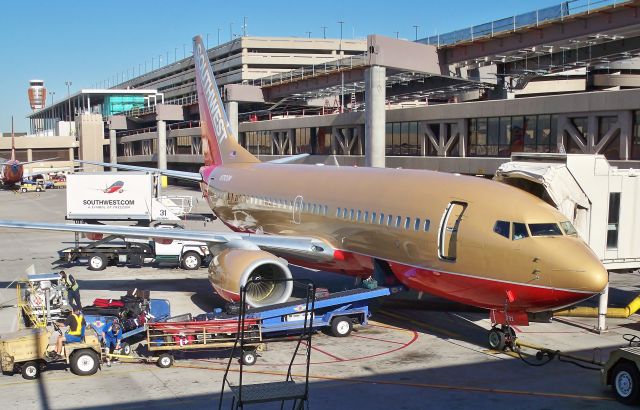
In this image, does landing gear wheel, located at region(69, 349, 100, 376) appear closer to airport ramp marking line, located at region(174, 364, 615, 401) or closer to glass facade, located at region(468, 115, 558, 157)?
airport ramp marking line, located at region(174, 364, 615, 401)

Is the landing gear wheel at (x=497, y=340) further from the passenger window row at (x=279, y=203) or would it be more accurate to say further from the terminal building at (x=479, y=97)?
the terminal building at (x=479, y=97)

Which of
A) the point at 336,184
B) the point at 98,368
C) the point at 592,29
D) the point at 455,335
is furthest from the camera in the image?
the point at 592,29

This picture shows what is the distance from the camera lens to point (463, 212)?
60.4 feet

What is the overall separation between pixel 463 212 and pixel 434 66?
30.4 metres

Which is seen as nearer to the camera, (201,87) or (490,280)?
(490,280)

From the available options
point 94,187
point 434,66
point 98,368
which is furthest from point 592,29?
point 98,368

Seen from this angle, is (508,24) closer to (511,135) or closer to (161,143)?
(511,135)

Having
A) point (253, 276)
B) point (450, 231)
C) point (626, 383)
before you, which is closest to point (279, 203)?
point (253, 276)

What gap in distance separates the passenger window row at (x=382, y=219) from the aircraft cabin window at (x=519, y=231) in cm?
245

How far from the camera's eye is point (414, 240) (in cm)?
1919

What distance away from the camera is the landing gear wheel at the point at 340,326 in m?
20.4

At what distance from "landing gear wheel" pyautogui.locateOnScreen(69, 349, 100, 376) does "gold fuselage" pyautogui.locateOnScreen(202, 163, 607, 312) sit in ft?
28.3

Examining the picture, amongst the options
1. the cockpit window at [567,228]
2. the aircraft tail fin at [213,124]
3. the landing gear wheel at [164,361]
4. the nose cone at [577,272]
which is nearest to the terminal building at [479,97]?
the aircraft tail fin at [213,124]

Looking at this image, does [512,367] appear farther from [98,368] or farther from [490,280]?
[98,368]
